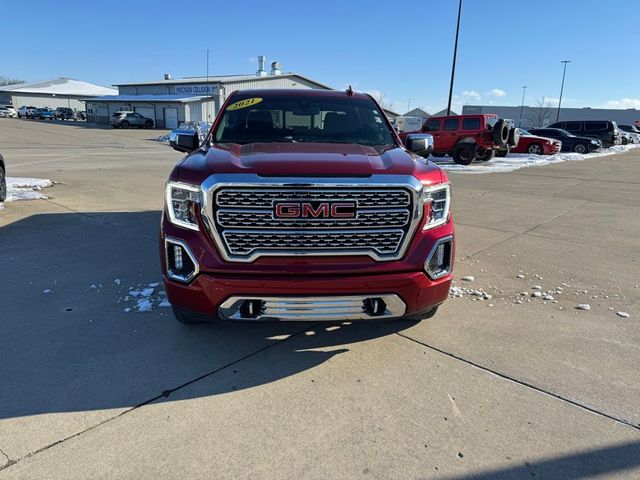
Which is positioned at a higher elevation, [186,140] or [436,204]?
[186,140]

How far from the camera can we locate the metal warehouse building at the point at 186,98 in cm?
4972

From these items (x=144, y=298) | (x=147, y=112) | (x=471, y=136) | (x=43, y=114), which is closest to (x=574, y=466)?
(x=144, y=298)

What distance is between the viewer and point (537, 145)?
2377cm

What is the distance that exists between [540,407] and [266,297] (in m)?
1.75

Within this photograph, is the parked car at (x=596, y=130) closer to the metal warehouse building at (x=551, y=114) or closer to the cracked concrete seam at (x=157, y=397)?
the cracked concrete seam at (x=157, y=397)

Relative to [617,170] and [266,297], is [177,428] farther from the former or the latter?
[617,170]

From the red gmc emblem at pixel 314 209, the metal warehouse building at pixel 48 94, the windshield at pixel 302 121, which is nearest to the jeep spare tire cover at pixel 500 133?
the windshield at pixel 302 121

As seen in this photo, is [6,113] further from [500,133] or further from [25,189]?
[500,133]

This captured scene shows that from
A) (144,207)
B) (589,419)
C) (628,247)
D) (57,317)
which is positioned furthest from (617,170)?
(57,317)

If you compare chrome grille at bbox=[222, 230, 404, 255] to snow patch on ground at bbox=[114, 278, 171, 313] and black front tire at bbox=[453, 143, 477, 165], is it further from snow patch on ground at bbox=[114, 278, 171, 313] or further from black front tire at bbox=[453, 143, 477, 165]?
black front tire at bbox=[453, 143, 477, 165]

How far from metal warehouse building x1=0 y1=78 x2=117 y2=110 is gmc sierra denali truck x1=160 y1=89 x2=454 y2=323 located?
298ft

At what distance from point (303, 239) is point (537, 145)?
78.7ft

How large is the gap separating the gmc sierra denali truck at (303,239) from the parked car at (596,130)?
32.1 m

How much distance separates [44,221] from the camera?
7.25m
